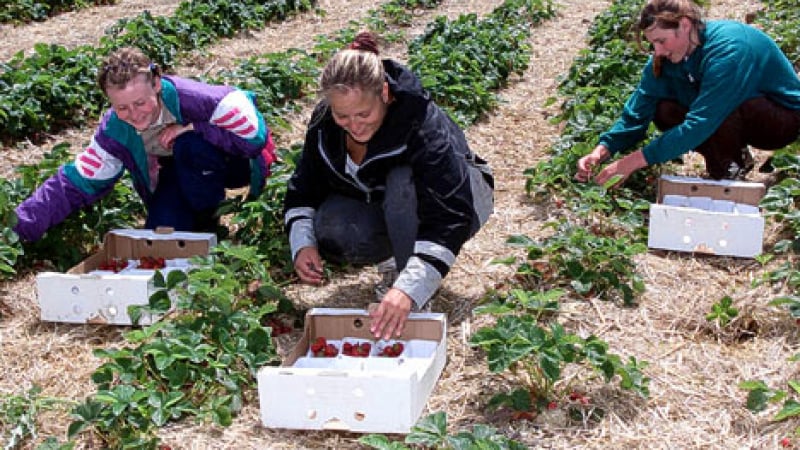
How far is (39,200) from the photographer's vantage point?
4129 millimetres

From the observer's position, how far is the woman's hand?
418 cm

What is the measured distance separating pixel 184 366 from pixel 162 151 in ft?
5.08

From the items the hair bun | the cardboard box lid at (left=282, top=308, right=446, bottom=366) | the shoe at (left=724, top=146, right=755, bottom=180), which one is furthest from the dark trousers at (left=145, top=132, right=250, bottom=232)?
the shoe at (left=724, top=146, right=755, bottom=180)

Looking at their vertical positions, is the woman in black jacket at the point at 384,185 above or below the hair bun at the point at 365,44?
below

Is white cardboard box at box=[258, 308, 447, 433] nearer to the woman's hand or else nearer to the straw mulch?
the straw mulch

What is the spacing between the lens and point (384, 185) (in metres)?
3.67

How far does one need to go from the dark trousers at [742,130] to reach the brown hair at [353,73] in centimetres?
216

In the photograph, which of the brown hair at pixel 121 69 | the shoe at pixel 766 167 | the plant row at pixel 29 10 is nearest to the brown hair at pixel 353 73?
the brown hair at pixel 121 69

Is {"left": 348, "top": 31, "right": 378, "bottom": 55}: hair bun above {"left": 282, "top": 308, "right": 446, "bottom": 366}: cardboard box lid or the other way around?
above

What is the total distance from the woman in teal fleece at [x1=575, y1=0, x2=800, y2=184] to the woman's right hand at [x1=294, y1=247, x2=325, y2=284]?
157cm

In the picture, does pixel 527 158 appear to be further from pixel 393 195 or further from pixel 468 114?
pixel 393 195

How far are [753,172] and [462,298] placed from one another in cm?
214

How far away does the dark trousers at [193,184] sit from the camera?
429 centimetres

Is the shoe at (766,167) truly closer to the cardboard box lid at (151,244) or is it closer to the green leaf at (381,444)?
the cardboard box lid at (151,244)
